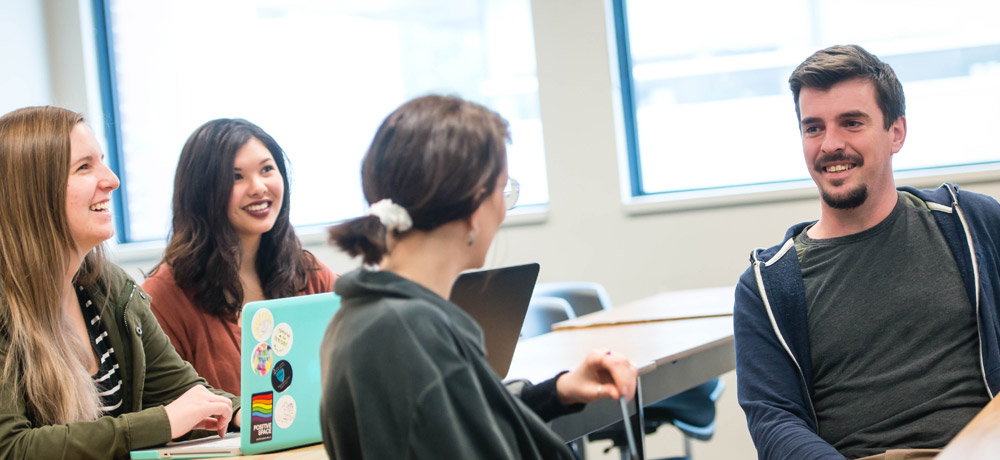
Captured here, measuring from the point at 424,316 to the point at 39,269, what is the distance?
102 cm

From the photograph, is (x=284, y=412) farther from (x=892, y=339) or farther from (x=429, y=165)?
(x=892, y=339)

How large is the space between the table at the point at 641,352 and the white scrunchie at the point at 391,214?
868 mm

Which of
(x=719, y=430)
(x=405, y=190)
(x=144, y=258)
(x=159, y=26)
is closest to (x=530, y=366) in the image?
(x=405, y=190)

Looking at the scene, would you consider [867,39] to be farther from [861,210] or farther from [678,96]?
[861,210]

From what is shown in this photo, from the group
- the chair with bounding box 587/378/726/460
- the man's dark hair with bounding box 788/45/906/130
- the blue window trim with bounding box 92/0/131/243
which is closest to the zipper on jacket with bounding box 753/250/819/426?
the man's dark hair with bounding box 788/45/906/130

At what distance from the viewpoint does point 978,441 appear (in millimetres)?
1172

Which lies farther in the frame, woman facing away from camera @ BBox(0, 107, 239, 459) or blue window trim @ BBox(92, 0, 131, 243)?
blue window trim @ BBox(92, 0, 131, 243)

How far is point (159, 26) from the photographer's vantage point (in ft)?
17.0

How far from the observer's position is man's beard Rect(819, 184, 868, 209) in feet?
5.82

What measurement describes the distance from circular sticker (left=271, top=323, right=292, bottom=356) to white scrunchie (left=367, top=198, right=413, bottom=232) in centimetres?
53

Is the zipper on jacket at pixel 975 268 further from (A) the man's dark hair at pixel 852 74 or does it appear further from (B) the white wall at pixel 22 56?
(B) the white wall at pixel 22 56

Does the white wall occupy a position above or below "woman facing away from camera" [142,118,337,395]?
above

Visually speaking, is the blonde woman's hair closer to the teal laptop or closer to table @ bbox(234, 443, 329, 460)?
the teal laptop

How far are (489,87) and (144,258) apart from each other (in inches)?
86.1
